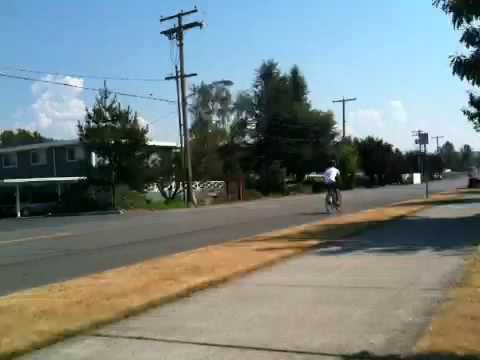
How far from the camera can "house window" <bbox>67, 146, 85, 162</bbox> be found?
157 ft

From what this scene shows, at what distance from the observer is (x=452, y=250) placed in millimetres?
10992

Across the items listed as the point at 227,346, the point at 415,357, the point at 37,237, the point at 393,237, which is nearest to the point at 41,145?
the point at 37,237

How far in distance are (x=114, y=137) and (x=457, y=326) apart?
96.7ft

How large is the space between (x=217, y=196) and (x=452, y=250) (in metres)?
35.7

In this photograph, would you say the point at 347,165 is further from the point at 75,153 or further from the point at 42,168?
the point at 42,168

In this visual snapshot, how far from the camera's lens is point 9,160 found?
5450 centimetres

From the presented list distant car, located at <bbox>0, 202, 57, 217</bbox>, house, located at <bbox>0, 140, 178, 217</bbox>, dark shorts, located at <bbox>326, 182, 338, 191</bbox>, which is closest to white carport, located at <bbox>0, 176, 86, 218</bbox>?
house, located at <bbox>0, 140, 178, 217</bbox>

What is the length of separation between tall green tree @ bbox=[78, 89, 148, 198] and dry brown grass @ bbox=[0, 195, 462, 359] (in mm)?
22529

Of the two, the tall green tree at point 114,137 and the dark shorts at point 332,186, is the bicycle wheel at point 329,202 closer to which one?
the dark shorts at point 332,186

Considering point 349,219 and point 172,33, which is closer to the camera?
point 349,219

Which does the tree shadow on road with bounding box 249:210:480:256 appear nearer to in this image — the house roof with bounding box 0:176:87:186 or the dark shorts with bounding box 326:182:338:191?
the dark shorts with bounding box 326:182:338:191

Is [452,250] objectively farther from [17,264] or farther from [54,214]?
[54,214]

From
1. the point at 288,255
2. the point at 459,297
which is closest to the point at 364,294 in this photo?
the point at 459,297

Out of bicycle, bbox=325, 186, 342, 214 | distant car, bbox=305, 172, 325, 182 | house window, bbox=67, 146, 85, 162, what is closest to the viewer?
bicycle, bbox=325, 186, 342, 214
